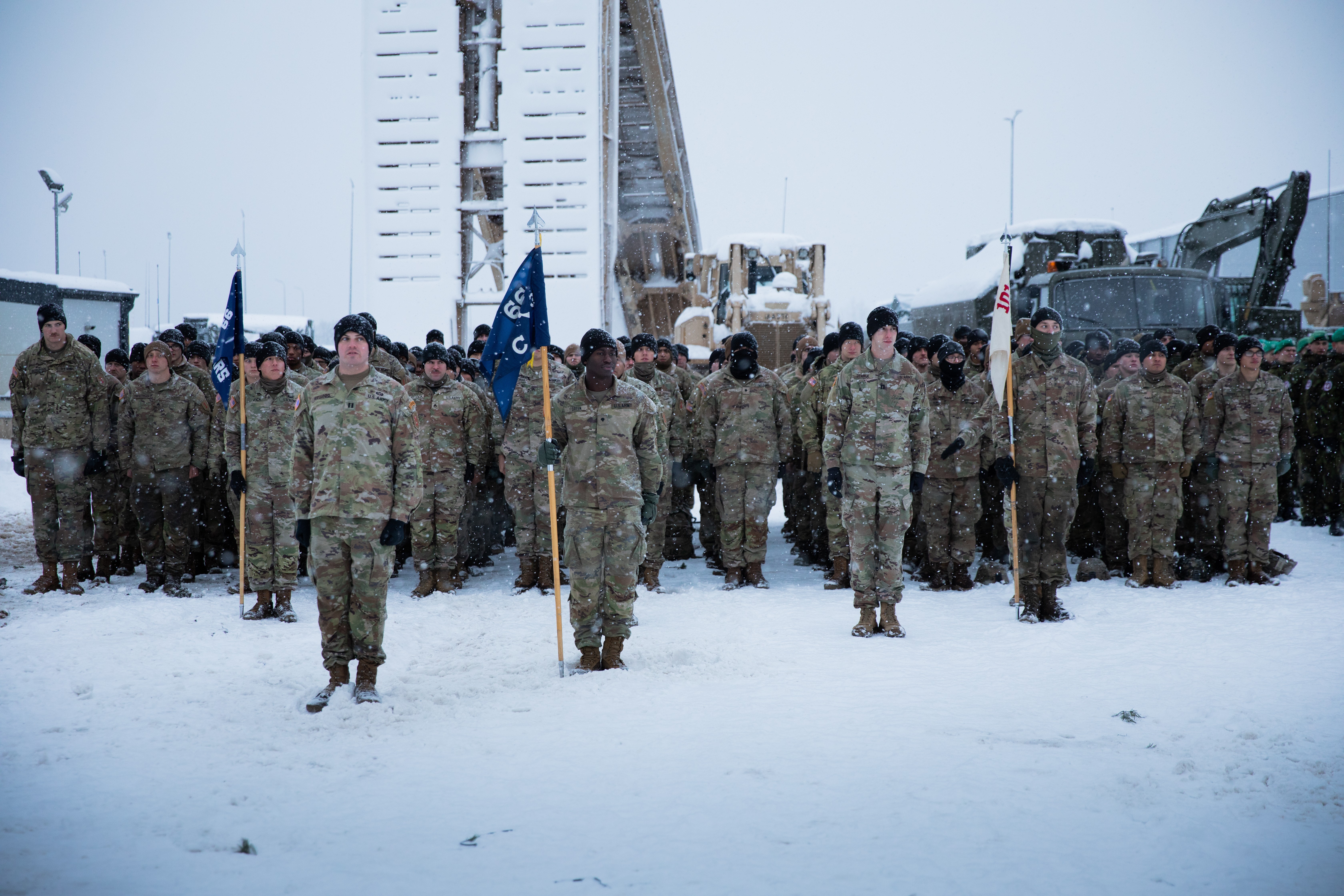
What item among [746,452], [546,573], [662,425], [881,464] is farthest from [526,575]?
[881,464]

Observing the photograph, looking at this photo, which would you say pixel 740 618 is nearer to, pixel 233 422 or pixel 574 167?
pixel 233 422

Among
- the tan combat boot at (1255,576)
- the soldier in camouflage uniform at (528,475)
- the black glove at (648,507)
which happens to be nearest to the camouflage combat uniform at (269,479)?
the soldier in camouflage uniform at (528,475)

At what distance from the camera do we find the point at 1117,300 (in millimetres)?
10859

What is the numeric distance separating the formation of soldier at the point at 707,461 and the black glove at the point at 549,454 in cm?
2

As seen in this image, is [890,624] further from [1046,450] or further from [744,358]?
[744,358]

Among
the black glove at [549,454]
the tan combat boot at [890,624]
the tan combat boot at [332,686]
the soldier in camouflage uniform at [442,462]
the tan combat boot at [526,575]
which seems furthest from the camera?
the tan combat boot at [526,575]

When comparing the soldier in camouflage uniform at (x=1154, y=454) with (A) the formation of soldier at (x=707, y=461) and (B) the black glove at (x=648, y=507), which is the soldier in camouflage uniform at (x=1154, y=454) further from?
(B) the black glove at (x=648, y=507)

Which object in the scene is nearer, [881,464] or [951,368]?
[881,464]

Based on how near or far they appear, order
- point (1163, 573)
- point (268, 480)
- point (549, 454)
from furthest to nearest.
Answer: point (1163, 573) < point (268, 480) < point (549, 454)

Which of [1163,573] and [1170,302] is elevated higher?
[1170,302]

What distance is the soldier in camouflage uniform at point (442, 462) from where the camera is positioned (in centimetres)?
743

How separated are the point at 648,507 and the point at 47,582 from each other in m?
5.41

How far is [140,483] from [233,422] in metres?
1.37

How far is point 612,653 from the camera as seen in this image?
517 cm
